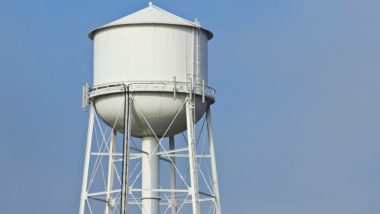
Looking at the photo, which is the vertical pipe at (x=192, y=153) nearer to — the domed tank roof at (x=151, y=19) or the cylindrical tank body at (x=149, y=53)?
the cylindrical tank body at (x=149, y=53)

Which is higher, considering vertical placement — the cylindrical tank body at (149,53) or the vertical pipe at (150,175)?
the cylindrical tank body at (149,53)

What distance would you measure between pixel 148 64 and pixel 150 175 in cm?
456

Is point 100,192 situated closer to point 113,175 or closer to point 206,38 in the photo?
point 113,175

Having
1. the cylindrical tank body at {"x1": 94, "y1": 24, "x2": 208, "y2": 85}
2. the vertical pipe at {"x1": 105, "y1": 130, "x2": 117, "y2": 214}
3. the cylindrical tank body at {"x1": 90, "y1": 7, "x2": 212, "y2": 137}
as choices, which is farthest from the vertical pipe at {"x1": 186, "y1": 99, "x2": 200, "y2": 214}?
the vertical pipe at {"x1": 105, "y1": 130, "x2": 117, "y2": 214}

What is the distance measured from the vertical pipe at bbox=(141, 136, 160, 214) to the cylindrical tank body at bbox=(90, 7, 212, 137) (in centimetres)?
92

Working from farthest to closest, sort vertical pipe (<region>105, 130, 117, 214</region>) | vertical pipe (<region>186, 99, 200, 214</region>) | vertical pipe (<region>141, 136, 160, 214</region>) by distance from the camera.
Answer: vertical pipe (<region>105, 130, 117, 214</region>)
vertical pipe (<region>141, 136, 160, 214</region>)
vertical pipe (<region>186, 99, 200, 214</region>)

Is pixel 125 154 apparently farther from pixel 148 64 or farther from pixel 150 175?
pixel 148 64

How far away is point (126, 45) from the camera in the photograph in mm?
58469

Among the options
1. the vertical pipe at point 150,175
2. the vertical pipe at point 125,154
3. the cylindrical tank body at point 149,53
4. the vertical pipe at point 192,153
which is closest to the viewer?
the vertical pipe at point 125,154

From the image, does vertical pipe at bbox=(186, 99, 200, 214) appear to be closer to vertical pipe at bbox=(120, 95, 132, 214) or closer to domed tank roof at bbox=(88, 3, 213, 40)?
vertical pipe at bbox=(120, 95, 132, 214)

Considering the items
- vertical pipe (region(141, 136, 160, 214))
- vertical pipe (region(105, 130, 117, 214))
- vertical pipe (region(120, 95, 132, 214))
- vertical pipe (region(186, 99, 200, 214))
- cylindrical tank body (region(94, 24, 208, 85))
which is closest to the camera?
vertical pipe (region(120, 95, 132, 214))

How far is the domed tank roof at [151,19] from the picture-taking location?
191ft

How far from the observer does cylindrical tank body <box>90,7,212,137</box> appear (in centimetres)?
5809

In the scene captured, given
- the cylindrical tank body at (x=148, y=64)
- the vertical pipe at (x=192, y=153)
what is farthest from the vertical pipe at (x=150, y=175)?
the vertical pipe at (x=192, y=153)
